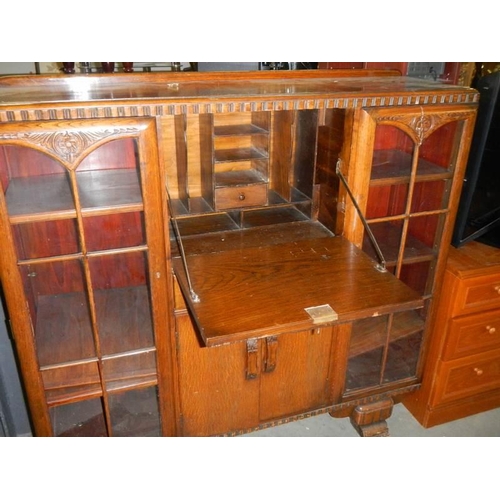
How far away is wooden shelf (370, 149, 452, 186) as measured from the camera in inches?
63.1

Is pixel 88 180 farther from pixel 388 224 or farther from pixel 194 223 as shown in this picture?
pixel 388 224

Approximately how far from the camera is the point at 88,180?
146 cm

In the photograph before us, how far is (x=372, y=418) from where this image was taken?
1992 mm

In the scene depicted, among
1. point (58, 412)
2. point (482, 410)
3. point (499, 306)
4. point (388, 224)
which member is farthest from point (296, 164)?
point (482, 410)

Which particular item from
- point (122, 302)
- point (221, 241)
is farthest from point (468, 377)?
point (122, 302)

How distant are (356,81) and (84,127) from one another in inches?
40.8

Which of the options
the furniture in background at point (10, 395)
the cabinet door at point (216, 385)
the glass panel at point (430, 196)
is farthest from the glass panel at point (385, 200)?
the furniture in background at point (10, 395)

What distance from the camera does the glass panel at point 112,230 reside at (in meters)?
1.73

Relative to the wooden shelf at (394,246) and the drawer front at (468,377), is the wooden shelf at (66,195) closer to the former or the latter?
the wooden shelf at (394,246)

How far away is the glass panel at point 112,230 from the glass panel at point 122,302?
54 mm

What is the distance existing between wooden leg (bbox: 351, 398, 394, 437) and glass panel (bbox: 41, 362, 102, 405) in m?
1.06

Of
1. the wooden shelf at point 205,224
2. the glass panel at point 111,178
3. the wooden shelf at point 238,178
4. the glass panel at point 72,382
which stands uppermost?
the glass panel at point 111,178

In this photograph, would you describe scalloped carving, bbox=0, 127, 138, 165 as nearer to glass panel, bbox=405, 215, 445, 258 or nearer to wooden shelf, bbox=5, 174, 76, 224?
wooden shelf, bbox=5, 174, 76, 224

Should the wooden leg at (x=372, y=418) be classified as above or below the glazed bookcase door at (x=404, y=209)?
below
